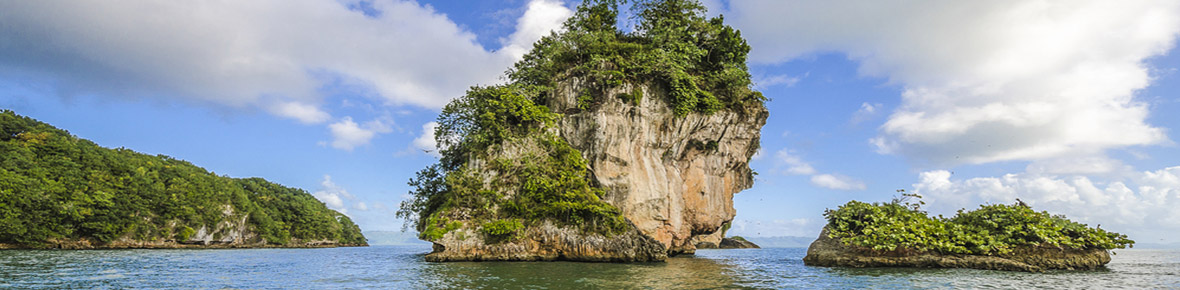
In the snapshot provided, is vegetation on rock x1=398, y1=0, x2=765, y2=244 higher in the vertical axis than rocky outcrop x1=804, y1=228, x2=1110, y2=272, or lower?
higher

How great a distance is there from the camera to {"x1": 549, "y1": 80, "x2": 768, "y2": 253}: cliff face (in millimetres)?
29688

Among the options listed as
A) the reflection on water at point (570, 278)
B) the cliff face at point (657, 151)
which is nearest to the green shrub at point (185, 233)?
the cliff face at point (657, 151)

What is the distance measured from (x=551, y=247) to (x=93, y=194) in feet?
164

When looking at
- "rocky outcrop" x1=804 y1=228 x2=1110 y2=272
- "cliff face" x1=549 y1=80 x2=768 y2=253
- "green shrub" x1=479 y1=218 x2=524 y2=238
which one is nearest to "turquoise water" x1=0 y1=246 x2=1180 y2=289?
"rocky outcrop" x1=804 y1=228 x2=1110 y2=272

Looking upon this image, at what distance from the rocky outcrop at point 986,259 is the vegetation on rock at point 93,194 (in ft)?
189

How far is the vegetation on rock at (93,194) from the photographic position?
43125 millimetres

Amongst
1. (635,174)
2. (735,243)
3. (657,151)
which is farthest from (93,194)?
(735,243)

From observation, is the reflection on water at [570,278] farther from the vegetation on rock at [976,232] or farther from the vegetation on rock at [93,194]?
the vegetation on rock at [93,194]

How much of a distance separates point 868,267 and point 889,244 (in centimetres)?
136

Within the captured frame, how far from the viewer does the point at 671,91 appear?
31547 mm

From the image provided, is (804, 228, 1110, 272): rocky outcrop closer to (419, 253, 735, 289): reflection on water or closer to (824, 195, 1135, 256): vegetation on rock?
(824, 195, 1135, 256): vegetation on rock

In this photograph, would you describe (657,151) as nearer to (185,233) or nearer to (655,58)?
(655,58)

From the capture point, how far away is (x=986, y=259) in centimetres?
2166

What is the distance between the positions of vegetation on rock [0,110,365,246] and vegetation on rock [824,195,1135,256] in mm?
58237
